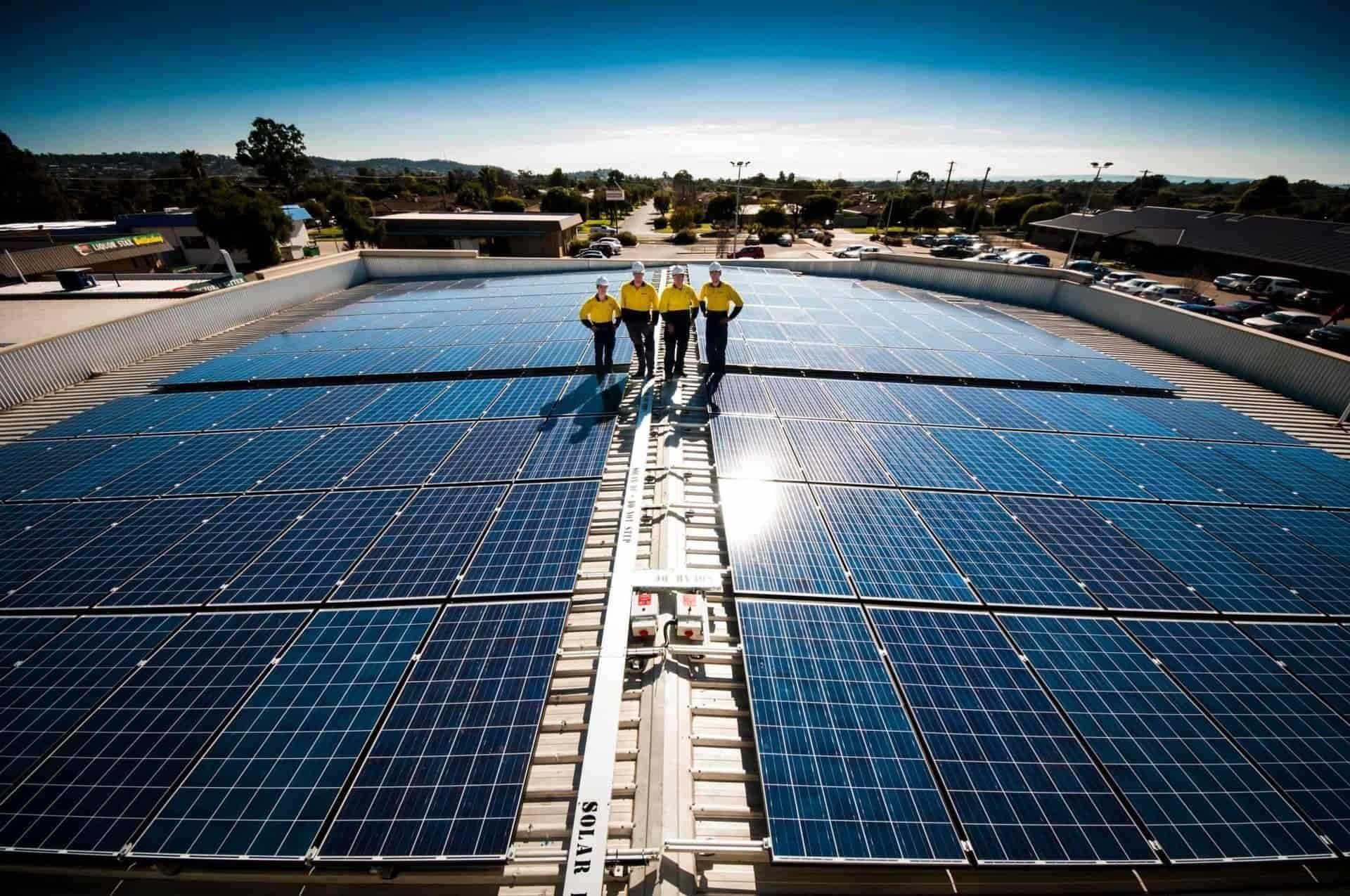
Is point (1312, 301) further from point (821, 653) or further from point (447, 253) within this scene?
point (447, 253)

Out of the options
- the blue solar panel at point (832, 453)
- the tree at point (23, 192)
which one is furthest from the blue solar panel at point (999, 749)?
the tree at point (23, 192)

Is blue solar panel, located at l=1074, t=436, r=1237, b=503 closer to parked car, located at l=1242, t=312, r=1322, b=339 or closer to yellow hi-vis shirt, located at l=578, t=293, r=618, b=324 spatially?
yellow hi-vis shirt, located at l=578, t=293, r=618, b=324

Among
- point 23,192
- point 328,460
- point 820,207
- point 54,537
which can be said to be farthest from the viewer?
point 820,207

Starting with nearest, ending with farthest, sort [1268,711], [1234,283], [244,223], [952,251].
A: 1. [1268,711]
2. [1234,283]
3. [244,223]
4. [952,251]

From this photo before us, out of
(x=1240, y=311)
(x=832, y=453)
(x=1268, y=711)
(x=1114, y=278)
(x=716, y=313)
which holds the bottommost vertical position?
A: (x=1240, y=311)

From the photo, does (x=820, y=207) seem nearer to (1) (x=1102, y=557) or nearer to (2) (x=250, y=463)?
(1) (x=1102, y=557)

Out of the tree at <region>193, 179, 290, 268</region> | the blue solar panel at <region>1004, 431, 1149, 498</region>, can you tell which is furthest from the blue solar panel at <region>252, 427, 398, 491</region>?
the tree at <region>193, 179, 290, 268</region>

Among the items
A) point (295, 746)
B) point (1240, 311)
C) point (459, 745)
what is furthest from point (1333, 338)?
point (295, 746)
